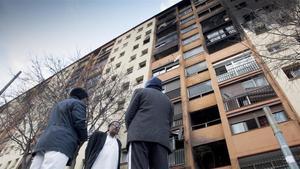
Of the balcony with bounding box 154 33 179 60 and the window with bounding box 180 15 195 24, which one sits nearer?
the balcony with bounding box 154 33 179 60

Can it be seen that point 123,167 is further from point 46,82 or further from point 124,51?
point 124,51

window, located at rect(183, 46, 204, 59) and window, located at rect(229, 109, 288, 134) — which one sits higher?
window, located at rect(183, 46, 204, 59)

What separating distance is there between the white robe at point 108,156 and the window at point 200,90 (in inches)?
453

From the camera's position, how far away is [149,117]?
3.26 m

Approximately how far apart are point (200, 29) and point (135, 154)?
67.9 feet

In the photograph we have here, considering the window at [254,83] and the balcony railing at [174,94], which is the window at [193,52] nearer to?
the balcony railing at [174,94]

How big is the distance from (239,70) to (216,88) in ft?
6.63

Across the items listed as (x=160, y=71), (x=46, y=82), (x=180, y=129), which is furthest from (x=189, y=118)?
(x=46, y=82)

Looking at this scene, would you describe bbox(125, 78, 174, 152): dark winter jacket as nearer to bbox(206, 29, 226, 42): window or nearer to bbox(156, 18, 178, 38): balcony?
bbox(206, 29, 226, 42): window

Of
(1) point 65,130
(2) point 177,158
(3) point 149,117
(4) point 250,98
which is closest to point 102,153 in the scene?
(1) point 65,130

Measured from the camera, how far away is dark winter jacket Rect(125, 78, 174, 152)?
306cm

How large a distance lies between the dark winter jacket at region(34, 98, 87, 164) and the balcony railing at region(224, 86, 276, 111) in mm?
10943

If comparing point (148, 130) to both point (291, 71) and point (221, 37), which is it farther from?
point (221, 37)

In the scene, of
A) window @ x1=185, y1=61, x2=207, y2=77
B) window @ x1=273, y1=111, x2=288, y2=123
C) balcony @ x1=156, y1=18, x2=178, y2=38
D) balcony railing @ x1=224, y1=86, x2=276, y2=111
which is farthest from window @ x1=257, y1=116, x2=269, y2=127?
balcony @ x1=156, y1=18, x2=178, y2=38
